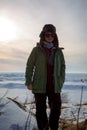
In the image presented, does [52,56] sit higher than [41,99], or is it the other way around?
[52,56]

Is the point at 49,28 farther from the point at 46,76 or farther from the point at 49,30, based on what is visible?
the point at 46,76

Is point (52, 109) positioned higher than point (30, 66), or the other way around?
point (30, 66)

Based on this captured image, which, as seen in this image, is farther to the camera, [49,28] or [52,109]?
[49,28]

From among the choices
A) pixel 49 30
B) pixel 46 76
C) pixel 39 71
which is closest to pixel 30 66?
pixel 39 71

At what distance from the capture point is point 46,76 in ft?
13.4

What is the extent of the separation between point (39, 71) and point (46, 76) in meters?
0.11

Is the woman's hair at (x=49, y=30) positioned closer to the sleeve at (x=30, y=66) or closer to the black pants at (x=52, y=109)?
the sleeve at (x=30, y=66)

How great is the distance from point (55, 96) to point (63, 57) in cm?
59

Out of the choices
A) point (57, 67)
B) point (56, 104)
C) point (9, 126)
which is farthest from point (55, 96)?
point (9, 126)

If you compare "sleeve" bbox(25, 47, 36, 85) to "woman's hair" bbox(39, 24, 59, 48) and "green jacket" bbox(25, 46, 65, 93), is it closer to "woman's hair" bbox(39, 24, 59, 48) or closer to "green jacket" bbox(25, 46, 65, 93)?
"green jacket" bbox(25, 46, 65, 93)

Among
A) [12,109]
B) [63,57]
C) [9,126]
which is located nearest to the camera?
[9,126]

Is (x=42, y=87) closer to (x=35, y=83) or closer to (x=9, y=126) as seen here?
(x=35, y=83)

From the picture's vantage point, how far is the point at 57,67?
13.6 ft

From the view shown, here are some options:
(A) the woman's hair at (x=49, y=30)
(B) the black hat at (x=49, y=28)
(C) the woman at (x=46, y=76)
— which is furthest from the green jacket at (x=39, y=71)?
(B) the black hat at (x=49, y=28)
